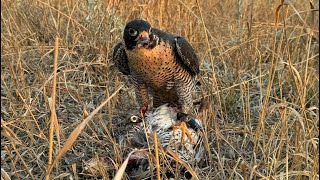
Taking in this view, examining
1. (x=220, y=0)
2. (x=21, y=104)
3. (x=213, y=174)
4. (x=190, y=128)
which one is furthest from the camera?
(x=220, y=0)

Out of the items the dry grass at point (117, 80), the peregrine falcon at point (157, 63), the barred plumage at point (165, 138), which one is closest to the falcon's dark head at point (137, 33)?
the peregrine falcon at point (157, 63)

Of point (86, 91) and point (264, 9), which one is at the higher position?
point (264, 9)

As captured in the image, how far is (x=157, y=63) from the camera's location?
2.63 meters

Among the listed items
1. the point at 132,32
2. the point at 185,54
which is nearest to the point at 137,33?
the point at 132,32

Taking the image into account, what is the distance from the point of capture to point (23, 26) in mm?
3812

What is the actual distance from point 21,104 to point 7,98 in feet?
0.38

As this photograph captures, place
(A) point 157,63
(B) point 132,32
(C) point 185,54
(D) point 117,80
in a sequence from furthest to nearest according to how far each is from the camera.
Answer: (D) point 117,80 → (C) point 185,54 → (A) point 157,63 → (B) point 132,32

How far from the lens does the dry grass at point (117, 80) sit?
2334mm

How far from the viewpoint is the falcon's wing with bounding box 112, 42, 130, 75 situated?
9.21 feet

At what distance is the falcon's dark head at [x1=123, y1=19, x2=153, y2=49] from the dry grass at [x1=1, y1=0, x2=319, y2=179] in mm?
313

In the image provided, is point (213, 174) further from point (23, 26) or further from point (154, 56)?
point (23, 26)

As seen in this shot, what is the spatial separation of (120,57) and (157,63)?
321mm

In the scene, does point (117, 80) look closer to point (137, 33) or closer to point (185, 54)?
point (185, 54)

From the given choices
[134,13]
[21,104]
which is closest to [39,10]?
[134,13]
